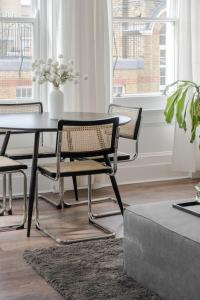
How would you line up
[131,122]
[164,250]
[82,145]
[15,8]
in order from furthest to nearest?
[15,8]
[131,122]
[82,145]
[164,250]

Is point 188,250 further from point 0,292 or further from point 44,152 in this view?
point 44,152

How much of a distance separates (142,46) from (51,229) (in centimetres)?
240

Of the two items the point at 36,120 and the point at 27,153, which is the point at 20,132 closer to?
the point at 27,153

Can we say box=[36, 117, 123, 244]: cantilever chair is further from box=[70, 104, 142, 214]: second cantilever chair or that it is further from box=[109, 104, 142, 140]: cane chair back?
box=[109, 104, 142, 140]: cane chair back

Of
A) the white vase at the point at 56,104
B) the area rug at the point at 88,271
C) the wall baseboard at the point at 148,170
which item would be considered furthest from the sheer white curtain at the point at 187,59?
the area rug at the point at 88,271

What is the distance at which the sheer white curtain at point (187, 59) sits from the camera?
19.5ft

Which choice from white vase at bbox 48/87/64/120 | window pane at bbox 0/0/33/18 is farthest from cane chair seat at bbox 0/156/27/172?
window pane at bbox 0/0/33/18

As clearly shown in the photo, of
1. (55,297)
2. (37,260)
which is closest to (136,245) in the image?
(55,297)

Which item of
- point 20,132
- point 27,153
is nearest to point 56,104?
point 20,132

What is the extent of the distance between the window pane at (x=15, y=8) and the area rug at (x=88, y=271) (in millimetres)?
2403

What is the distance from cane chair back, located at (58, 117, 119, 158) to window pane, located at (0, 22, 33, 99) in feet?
5.05

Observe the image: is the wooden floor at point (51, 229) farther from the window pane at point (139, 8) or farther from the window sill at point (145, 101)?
the window pane at point (139, 8)

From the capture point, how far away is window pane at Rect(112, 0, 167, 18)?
19.3ft

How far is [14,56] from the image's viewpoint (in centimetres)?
550
